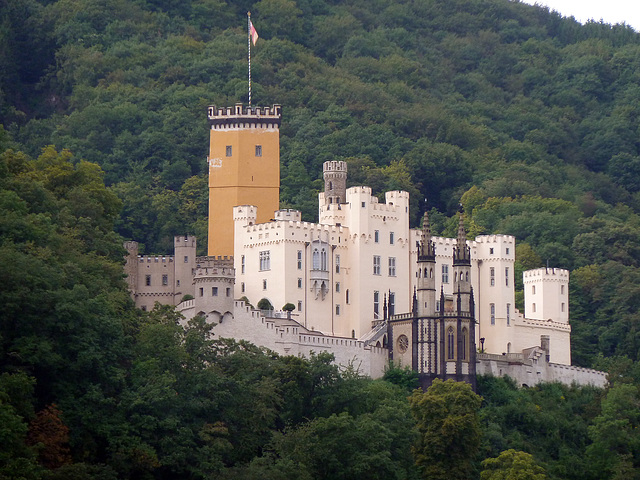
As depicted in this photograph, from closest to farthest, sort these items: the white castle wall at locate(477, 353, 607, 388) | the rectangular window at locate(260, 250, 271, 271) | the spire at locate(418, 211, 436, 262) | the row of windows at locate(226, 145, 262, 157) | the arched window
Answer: the arched window → the spire at locate(418, 211, 436, 262) → the rectangular window at locate(260, 250, 271, 271) → the white castle wall at locate(477, 353, 607, 388) → the row of windows at locate(226, 145, 262, 157)

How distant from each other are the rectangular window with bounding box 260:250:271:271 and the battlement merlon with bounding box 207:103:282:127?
29.8ft

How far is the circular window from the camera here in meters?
103

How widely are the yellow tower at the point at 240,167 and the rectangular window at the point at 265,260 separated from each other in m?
3.68

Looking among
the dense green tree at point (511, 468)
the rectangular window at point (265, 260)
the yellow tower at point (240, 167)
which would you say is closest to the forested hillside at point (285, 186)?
the dense green tree at point (511, 468)

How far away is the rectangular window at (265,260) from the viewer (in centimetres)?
10456

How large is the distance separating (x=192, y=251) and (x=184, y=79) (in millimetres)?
45214

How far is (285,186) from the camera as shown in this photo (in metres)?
132

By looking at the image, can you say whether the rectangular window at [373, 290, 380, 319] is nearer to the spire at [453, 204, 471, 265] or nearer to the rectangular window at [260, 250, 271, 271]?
the spire at [453, 204, 471, 265]

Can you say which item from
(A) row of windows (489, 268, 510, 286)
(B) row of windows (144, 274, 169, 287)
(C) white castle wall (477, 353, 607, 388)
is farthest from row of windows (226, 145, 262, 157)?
(C) white castle wall (477, 353, 607, 388)

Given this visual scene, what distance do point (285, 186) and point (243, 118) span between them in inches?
833

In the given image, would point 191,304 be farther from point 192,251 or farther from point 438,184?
point 438,184

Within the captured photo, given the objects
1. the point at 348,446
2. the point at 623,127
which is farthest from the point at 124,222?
the point at 623,127

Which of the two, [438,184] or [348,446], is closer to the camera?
[348,446]

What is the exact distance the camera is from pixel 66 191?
10331cm
